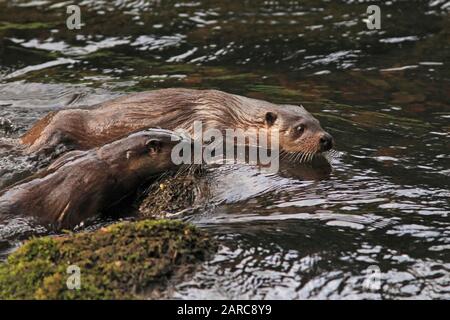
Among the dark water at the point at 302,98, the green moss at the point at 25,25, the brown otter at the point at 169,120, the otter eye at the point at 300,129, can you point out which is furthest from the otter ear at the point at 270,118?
the green moss at the point at 25,25

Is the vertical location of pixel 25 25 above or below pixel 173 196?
above

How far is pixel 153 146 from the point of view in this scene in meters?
7.31

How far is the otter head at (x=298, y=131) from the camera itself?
848 centimetres

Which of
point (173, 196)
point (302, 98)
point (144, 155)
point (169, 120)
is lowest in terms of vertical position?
Answer: point (302, 98)

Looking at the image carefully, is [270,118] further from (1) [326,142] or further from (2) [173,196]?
(2) [173,196]

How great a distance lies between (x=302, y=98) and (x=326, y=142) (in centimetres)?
233

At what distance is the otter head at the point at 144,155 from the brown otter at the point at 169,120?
131cm

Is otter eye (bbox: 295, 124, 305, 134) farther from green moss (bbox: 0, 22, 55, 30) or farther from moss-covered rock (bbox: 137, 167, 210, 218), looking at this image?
green moss (bbox: 0, 22, 55, 30)

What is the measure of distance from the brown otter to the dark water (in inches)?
19.8

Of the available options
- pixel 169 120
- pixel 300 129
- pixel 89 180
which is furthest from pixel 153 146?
pixel 300 129

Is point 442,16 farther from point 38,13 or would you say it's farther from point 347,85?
point 38,13

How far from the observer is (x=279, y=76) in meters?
11.6
